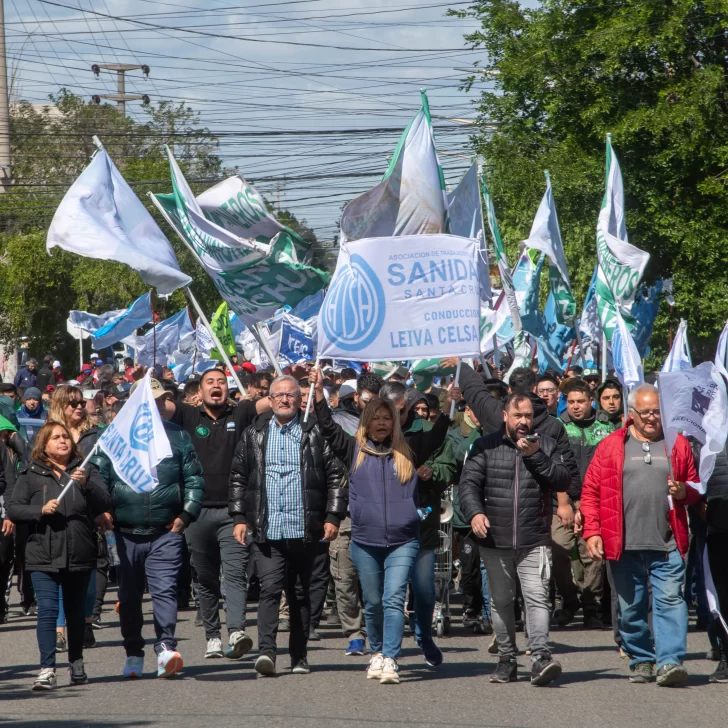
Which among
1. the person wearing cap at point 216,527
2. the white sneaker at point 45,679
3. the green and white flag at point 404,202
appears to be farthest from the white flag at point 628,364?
the white sneaker at point 45,679

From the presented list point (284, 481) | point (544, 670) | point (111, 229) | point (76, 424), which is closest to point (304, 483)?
point (284, 481)

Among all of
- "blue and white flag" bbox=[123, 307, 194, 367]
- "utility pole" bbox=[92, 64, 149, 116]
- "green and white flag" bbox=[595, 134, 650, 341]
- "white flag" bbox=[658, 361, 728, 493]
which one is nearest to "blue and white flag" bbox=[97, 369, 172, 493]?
"white flag" bbox=[658, 361, 728, 493]

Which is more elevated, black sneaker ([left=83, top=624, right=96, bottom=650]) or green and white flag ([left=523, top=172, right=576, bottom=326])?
green and white flag ([left=523, top=172, right=576, bottom=326])

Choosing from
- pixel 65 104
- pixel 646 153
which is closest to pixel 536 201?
pixel 646 153

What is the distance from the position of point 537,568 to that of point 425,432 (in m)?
1.37

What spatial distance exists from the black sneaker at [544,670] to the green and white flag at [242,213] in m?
4.44

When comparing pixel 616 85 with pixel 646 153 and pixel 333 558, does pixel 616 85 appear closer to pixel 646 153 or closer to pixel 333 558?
pixel 646 153

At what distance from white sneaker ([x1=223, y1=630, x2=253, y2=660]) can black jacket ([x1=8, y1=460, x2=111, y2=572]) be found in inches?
46.9

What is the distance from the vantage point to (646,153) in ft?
90.4

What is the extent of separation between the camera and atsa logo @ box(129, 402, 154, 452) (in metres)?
8.62

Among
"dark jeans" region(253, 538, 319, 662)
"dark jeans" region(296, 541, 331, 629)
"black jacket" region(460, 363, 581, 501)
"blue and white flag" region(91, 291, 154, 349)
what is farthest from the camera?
"blue and white flag" region(91, 291, 154, 349)

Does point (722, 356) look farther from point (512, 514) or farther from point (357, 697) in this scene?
point (357, 697)

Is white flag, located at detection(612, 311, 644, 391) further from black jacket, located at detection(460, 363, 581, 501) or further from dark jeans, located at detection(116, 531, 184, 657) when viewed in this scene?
dark jeans, located at detection(116, 531, 184, 657)

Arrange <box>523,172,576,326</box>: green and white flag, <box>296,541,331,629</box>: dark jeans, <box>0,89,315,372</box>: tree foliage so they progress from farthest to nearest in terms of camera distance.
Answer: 1. <box>0,89,315,372</box>: tree foliage
2. <box>523,172,576,326</box>: green and white flag
3. <box>296,541,331,629</box>: dark jeans
